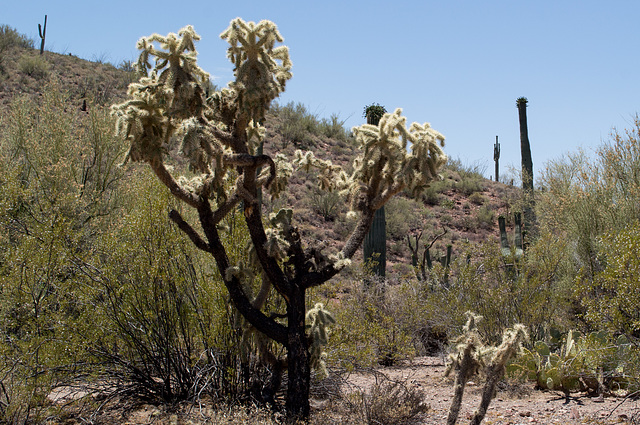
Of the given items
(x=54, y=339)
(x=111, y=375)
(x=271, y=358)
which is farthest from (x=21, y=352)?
(x=271, y=358)

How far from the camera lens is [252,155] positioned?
5.00 metres

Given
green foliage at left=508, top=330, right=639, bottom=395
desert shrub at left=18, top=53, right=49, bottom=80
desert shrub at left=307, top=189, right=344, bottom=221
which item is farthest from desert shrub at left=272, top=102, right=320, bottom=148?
green foliage at left=508, top=330, right=639, bottom=395

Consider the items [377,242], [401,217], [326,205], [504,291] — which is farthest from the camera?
[401,217]

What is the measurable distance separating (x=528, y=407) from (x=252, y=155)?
178 inches

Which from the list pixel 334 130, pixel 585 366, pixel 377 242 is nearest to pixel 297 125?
pixel 334 130

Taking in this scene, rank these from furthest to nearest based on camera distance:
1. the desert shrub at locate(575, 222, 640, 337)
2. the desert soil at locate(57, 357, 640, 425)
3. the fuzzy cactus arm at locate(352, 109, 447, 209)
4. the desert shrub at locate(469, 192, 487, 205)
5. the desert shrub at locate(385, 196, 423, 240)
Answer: the desert shrub at locate(469, 192, 487, 205)
the desert shrub at locate(385, 196, 423, 240)
the desert shrub at locate(575, 222, 640, 337)
the desert soil at locate(57, 357, 640, 425)
the fuzzy cactus arm at locate(352, 109, 447, 209)

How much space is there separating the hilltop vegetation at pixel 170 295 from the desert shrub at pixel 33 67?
A: 57.3ft

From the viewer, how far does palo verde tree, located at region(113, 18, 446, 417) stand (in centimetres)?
Answer: 464

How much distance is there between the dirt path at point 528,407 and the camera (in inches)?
236

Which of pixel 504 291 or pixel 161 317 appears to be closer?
pixel 161 317

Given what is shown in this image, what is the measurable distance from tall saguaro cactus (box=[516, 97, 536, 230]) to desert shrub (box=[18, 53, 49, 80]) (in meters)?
23.6

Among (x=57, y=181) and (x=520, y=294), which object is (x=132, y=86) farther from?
(x=57, y=181)

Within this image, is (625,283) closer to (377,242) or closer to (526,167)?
(377,242)

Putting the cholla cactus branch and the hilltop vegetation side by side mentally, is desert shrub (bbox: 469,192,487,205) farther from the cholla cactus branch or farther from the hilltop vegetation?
the cholla cactus branch
